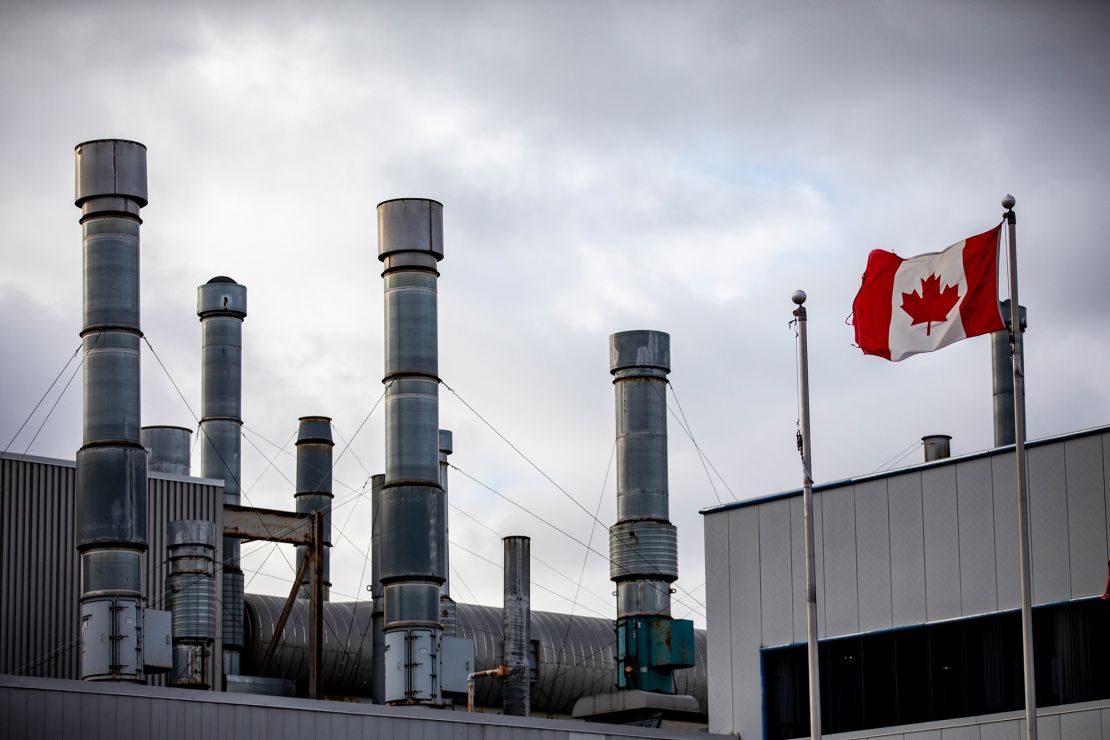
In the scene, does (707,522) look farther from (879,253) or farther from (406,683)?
(879,253)

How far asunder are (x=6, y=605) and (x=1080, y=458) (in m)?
23.4

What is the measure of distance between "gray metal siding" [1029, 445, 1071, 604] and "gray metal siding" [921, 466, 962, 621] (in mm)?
1521

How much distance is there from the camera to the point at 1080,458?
106 feet

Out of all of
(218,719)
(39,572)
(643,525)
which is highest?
(643,525)

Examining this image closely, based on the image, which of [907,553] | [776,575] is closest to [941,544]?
[907,553]

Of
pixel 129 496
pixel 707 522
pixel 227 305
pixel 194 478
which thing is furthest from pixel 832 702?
pixel 227 305

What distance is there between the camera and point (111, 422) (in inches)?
1566

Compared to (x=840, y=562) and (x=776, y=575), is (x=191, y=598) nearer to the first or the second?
(x=776, y=575)

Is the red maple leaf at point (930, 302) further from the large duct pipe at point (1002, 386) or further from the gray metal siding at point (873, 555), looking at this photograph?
the large duct pipe at point (1002, 386)

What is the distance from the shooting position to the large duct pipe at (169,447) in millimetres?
52281

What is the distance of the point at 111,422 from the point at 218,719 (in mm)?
10010

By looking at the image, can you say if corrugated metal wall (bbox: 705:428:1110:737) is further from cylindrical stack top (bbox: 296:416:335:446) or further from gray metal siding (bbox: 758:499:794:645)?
cylindrical stack top (bbox: 296:416:335:446)

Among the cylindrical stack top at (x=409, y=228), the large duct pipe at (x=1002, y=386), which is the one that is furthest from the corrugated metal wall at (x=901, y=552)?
the large duct pipe at (x=1002, y=386)

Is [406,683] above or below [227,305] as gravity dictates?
below
